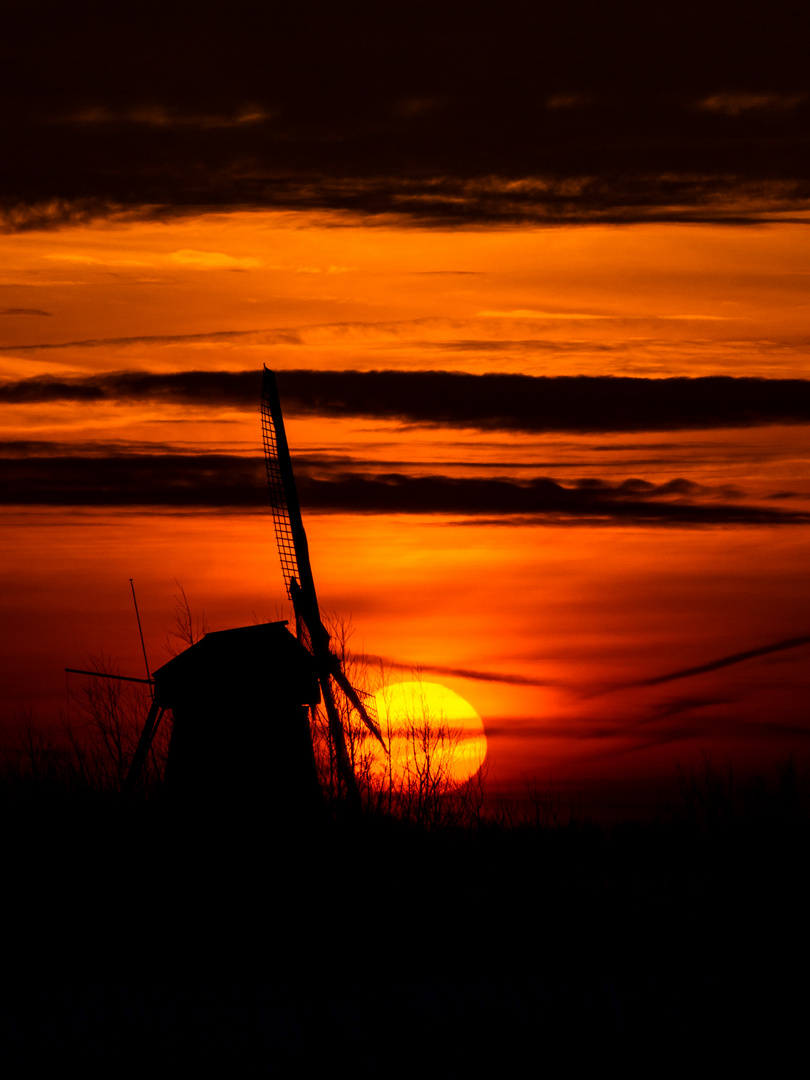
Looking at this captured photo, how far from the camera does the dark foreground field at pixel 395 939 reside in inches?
449

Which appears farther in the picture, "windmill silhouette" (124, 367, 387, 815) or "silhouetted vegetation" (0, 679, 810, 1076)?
"windmill silhouette" (124, 367, 387, 815)

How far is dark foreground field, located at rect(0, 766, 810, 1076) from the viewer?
11406 mm

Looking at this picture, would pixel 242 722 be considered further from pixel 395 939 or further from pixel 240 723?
pixel 395 939

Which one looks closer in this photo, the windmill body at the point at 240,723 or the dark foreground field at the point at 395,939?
the dark foreground field at the point at 395,939

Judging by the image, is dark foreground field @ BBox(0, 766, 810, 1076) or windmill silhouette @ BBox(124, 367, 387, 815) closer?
dark foreground field @ BBox(0, 766, 810, 1076)

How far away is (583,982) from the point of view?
1188cm

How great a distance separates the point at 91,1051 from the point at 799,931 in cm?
1173

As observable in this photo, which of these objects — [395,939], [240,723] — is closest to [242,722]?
[240,723]

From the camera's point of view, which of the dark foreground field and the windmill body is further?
the windmill body

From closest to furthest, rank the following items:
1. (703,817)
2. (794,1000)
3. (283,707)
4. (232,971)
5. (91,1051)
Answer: (91,1051) → (794,1000) → (232,971) → (283,707) → (703,817)

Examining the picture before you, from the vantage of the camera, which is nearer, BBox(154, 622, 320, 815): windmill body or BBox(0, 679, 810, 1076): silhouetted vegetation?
BBox(0, 679, 810, 1076): silhouetted vegetation

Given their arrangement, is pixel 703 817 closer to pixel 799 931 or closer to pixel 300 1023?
pixel 799 931

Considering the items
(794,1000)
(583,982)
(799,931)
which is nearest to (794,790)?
(799,931)

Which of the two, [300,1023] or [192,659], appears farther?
[192,659]
